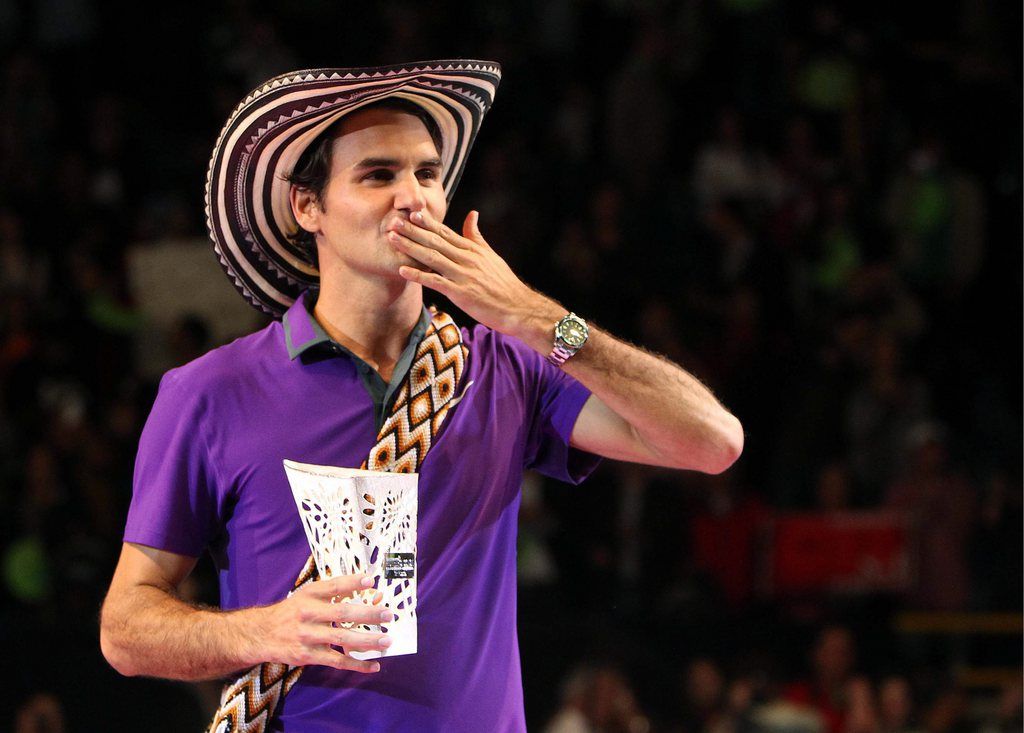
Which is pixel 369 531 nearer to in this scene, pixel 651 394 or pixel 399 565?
pixel 399 565

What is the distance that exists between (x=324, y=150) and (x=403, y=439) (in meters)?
0.59

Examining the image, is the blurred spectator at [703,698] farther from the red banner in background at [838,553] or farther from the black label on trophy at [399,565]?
the black label on trophy at [399,565]

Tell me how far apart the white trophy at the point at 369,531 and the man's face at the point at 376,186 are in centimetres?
47

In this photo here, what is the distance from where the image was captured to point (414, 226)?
255 centimetres

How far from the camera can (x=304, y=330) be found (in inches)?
107

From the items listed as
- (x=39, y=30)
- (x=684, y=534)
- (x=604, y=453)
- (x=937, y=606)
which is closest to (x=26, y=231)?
(x=39, y=30)

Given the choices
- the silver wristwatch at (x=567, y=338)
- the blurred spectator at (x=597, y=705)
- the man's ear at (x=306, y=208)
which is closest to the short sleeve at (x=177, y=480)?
the man's ear at (x=306, y=208)

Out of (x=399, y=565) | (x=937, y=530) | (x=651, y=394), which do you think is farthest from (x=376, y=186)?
(x=937, y=530)

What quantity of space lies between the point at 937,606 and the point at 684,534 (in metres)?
1.56

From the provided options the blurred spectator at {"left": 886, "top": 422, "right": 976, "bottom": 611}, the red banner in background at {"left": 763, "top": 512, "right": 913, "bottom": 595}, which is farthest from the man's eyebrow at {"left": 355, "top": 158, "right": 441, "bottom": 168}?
the blurred spectator at {"left": 886, "top": 422, "right": 976, "bottom": 611}

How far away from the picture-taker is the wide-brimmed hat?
2.64 m

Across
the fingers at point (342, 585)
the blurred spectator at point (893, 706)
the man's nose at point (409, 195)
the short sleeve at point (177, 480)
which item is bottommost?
the blurred spectator at point (893, 706)

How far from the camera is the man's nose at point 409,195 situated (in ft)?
8.51

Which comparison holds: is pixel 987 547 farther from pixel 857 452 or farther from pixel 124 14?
pixel 124 14
